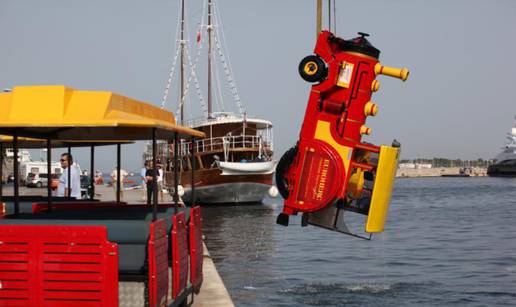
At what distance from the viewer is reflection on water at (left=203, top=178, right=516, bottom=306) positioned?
556 inches

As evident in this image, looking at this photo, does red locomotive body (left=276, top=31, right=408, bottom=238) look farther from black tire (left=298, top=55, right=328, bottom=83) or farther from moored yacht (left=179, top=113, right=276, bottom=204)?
moored yacht (left=179, top=113, right=276, bottom=204)

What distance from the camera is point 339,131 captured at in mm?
10398

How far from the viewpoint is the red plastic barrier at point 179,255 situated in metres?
7.92

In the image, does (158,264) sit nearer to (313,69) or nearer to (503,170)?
(313,69)

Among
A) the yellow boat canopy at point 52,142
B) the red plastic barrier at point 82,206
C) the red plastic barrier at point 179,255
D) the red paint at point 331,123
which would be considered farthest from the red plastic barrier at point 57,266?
the yellow boat canopy at point 52,142

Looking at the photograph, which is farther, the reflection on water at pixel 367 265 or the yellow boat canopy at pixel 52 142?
the reflection on water at pixel 367 265

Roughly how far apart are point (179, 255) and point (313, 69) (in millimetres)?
3369

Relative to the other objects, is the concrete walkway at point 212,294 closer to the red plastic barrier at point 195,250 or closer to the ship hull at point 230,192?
the red plastic barrier at point 195,250

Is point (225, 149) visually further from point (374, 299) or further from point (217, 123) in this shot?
point (374, 299)

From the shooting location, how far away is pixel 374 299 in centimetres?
1379

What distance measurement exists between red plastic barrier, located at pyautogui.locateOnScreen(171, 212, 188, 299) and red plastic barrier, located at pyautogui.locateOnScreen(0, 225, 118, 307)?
1.18 meters

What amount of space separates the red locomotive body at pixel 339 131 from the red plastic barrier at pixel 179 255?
7.97 feet

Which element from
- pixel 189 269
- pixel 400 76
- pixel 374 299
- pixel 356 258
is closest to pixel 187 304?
pixel 189 269

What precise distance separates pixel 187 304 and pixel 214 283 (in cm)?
185
